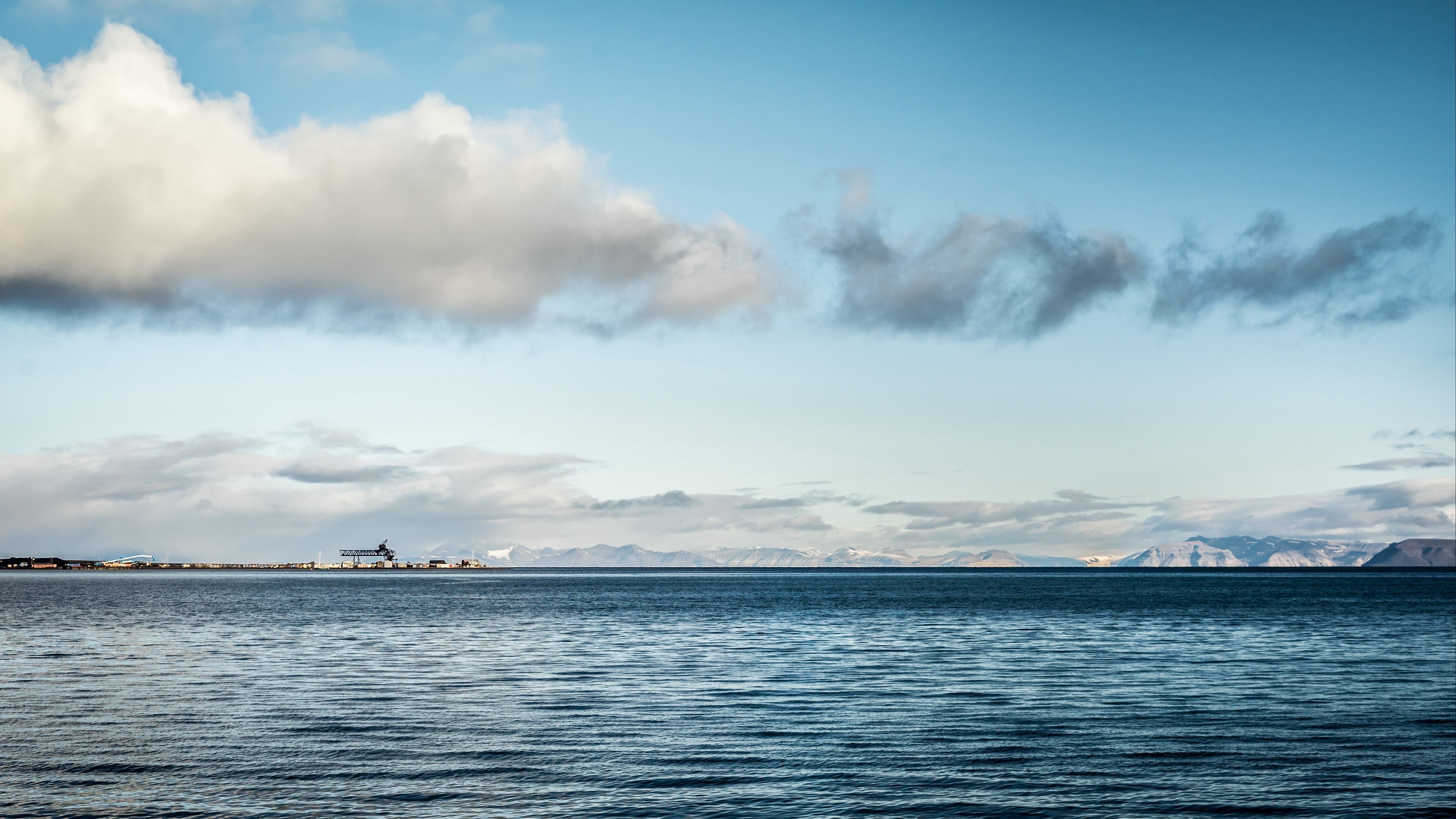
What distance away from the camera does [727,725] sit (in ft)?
119

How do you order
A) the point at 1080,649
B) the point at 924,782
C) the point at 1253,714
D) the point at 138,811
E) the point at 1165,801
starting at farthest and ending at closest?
the point at 1080,649
the point at 1253,714
the point at 924,782
the point at 1165,801
the point at 138,811

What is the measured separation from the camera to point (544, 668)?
54969 millimetres

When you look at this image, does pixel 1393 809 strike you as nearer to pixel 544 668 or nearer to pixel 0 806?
pixel 0 806

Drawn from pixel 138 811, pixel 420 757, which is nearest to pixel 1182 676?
pixel 420 757

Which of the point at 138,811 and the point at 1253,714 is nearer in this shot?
the point at 138,811

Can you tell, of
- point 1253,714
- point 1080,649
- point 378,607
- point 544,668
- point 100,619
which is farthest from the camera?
point 378,607

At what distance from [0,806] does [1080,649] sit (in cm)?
5768

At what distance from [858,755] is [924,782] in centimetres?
375

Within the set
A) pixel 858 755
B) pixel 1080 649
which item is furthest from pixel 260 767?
pixel 1080 649

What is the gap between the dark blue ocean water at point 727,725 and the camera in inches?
1014

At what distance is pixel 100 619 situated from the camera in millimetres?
99312

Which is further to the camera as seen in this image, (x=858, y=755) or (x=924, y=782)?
(x=858, y=755)

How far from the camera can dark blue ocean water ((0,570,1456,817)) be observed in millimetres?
25766

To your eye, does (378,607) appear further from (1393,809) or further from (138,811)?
(1393,809)
